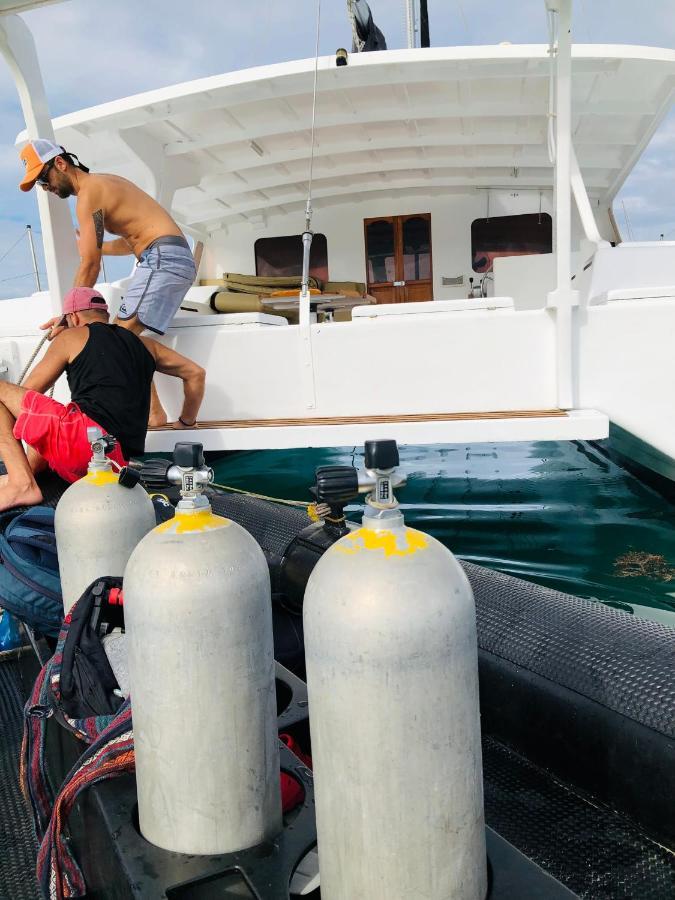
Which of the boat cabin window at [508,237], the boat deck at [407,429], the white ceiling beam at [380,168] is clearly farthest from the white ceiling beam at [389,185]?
the boat deck at [407,429]

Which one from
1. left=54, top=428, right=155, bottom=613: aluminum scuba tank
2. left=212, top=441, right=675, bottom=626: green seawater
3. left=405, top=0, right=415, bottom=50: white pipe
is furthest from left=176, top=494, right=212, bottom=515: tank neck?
left=405, top=0, right=415, bottom=50: white pipe

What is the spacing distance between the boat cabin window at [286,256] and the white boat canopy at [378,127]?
1.79ft

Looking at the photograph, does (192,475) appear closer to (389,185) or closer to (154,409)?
(154,409)

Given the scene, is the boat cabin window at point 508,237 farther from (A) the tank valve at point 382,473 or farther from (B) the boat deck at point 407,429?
(A) the tank valve at point 382,473

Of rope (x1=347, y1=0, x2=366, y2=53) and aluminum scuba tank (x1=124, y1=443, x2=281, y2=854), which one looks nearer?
aluminum scuba tank (x1=124, y1=443, x2=281, y2=854)

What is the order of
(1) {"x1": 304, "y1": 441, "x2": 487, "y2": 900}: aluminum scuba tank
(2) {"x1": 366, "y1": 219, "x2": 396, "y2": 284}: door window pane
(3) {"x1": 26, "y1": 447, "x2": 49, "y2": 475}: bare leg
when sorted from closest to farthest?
(1) {"x1": 304, "y1": 441, "x2": 487, "y2": 900}: aluminum scuba tank → (3) {"x1": 26, "y1": 447, "x2": 49, "y2": 475}: bare leg → (2) {"x1": 366, "y1": 219, "x2": 396, "y2": 284}: door window pane

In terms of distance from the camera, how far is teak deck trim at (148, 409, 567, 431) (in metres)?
4.35

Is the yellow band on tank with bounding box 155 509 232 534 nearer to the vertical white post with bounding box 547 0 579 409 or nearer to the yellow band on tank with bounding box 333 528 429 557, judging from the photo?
the yellow band on tank with bounding box 333 528 429 557

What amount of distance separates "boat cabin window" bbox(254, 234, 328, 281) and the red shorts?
7.13m

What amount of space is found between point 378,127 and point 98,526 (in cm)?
715

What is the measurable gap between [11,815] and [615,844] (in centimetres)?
146

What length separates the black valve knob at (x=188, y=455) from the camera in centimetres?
133

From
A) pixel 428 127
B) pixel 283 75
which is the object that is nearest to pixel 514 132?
pixel 428 127

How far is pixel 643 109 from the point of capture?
278 inches
